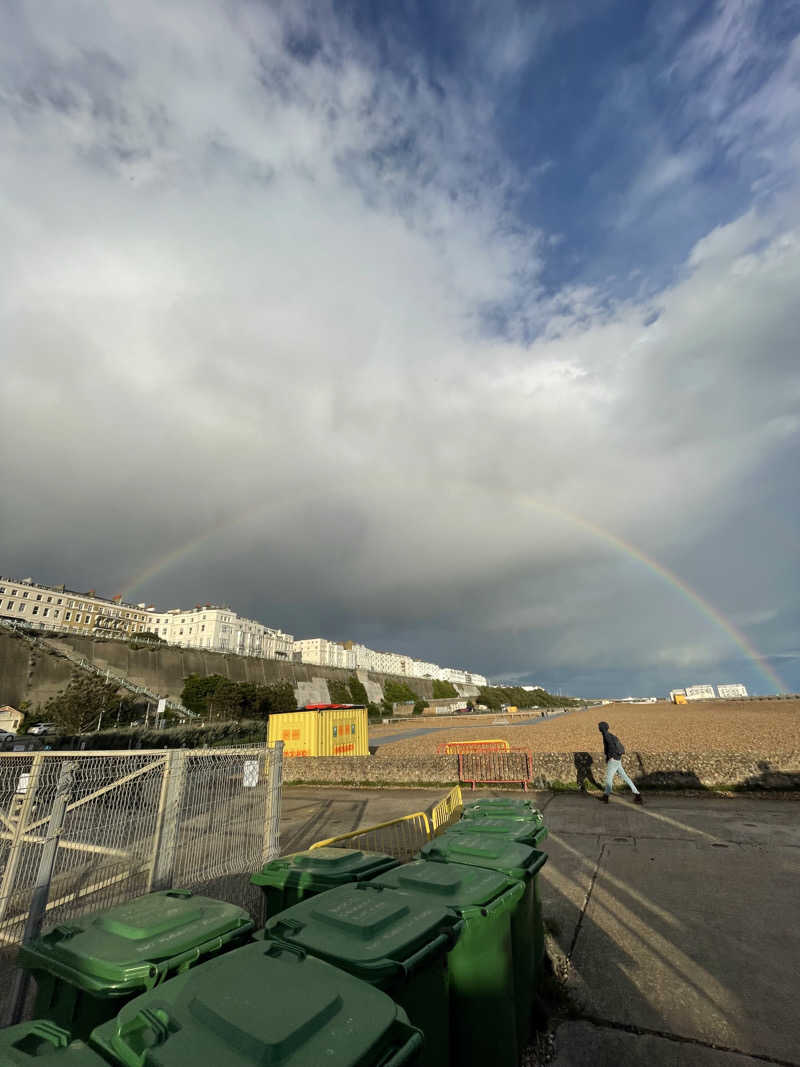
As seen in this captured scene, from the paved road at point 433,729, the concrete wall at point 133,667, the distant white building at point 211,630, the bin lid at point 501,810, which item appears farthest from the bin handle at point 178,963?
the distant white building at point 211,630

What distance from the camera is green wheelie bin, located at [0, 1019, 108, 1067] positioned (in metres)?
1.57

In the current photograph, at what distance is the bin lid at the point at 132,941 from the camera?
2.29 metres

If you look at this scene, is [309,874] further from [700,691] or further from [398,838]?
[700,691]

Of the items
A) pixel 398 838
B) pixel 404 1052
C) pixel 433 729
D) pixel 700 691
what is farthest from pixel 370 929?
pixel 700 691

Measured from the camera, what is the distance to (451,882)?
3.13 m

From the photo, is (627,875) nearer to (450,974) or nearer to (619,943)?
(619,943)

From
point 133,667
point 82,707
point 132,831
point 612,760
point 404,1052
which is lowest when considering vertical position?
point 404,1052

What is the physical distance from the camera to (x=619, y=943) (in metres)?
4.51

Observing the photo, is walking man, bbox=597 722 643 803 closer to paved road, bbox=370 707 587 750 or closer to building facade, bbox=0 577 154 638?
paved road, bbox=370 707 587 750

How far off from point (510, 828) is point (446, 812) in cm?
543

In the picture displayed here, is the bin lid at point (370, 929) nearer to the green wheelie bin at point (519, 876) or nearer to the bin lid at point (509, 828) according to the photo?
the green wheelie bin at point (519, 876)

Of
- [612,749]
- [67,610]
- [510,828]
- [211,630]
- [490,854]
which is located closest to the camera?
[490,854]

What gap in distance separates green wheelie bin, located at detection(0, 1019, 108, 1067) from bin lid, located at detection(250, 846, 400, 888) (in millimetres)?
1970

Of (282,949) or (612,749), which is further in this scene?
(612,749)
